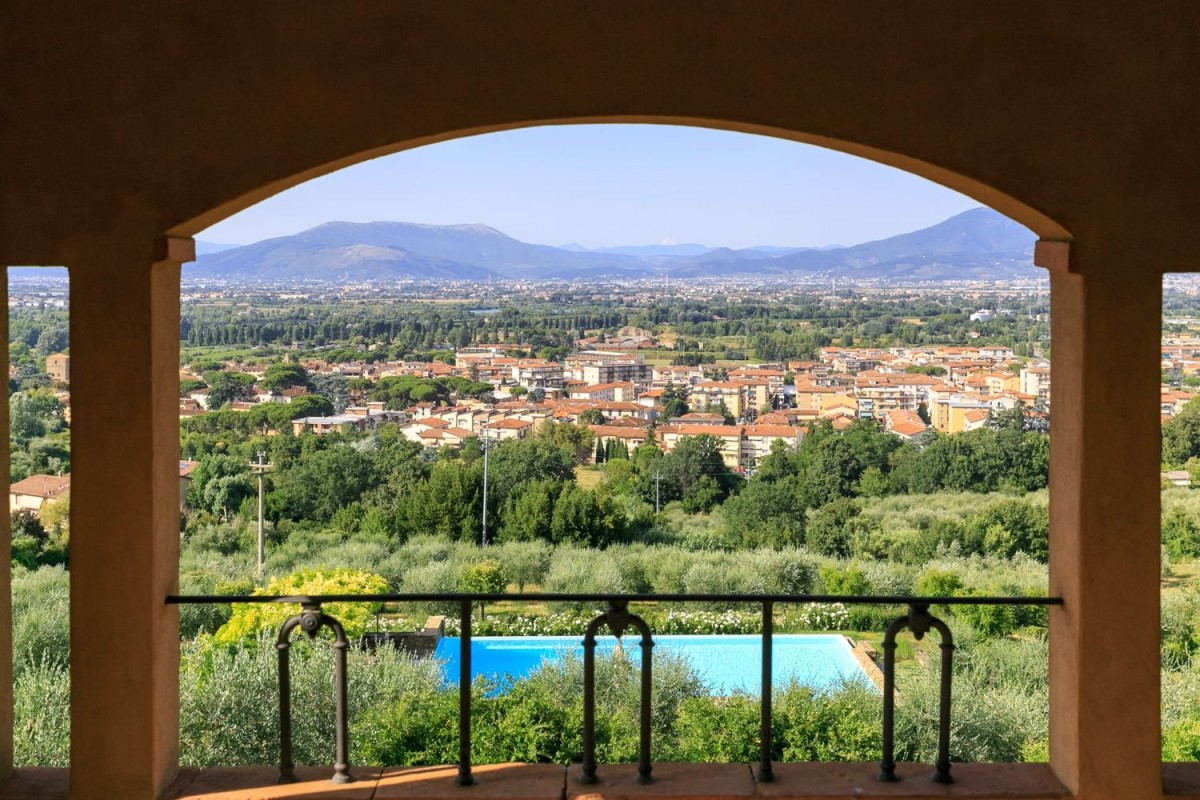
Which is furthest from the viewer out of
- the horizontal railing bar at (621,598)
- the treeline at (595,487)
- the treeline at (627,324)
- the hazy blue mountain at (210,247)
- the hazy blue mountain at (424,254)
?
the hazy blue mountain at (210,247)

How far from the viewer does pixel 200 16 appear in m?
2.64

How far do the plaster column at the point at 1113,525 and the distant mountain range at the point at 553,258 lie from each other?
21422 mm

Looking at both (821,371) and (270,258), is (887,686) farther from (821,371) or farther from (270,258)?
(270,258)

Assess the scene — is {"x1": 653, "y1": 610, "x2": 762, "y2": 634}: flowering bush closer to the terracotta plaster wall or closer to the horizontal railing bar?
the horizontal railing bar

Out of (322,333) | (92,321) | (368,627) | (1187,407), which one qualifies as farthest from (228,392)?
(92,321)

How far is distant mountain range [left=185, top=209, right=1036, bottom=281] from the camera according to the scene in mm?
24672

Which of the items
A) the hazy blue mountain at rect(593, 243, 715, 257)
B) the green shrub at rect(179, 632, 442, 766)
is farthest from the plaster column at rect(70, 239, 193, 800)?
the hazy blue mountain at rect(593, 243, 715, 257)

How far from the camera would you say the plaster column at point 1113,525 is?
268 centimetres

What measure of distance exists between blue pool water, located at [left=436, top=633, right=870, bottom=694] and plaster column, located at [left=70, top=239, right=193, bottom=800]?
35.6ft

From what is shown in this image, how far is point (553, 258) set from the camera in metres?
30.2

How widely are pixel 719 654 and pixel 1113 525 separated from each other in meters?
12.1

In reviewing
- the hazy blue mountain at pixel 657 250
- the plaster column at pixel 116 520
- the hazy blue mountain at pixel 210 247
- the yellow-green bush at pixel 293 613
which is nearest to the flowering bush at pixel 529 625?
the yellow-green bush at pixel 293 613

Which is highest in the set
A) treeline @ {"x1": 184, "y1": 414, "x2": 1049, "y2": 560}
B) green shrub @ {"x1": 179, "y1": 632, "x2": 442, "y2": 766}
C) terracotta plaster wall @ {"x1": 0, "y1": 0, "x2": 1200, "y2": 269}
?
terracotta plaster wall @ {"x1": 0, "y1": 0, "x2": 1200, "y2": 269}

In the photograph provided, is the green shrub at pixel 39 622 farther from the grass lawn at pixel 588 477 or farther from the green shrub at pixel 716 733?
the grass lawn at pixel 588 477
